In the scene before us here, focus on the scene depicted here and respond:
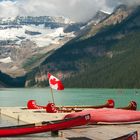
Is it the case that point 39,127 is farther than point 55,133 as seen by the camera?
No

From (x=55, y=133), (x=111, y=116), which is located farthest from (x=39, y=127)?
(x=111, y=116)

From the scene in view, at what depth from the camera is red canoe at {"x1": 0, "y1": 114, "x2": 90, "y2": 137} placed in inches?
1156

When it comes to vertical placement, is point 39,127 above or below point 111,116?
below

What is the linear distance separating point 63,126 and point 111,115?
316 inches

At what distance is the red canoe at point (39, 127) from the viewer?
29.4 meters

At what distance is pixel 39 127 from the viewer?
30688 millimetres

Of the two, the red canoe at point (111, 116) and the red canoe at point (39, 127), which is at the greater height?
the red canoe at point (111, 116)

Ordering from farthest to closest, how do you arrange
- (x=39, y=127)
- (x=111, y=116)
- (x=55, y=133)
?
(x=111, y=116) < (x=55, y=133) < (x=39, y=127)

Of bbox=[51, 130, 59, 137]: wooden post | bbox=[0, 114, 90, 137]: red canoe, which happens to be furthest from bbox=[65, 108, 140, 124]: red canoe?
bbox=[0, 114, 90, 137]: red canoe

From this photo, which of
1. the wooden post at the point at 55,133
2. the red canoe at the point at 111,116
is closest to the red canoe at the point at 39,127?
the wooden post at the point at 55,133

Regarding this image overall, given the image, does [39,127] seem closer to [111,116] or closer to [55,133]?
[55,133]

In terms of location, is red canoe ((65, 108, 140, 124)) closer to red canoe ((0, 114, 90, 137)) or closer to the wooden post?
the wooden post

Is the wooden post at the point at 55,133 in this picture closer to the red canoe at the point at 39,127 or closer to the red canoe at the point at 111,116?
the red canoe at the point at 39,127

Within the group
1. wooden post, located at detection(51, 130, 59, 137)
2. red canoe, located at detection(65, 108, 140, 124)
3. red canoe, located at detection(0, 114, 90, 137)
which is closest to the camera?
red canoe, located at detection(0, 114, 90, 137)
